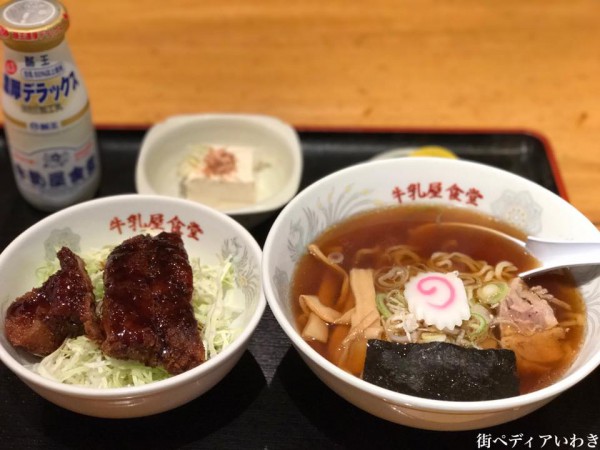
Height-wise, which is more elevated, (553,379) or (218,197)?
(553,379)

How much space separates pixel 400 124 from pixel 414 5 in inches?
31.4

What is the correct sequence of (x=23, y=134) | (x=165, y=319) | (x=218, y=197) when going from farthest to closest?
(x=218, y=197), (x=23, y=134), (x=165, y=319)

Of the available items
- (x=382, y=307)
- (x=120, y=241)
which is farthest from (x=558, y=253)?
(x=120, y=241)

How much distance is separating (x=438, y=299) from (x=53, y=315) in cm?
78

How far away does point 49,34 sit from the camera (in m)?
1.53

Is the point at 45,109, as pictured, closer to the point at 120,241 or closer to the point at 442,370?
the point at 120,241

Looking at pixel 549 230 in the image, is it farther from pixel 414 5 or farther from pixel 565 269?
pixel 414 5

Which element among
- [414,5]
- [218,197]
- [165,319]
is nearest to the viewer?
[165,319]

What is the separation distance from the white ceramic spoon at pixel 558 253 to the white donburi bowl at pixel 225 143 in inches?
25.9

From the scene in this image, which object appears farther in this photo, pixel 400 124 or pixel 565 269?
pixel 400 124

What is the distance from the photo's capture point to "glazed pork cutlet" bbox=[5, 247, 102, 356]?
1.30 metres

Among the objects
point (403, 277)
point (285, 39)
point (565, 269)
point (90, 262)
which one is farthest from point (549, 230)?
point (285, 39)

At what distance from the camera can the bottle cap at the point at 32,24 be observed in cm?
151

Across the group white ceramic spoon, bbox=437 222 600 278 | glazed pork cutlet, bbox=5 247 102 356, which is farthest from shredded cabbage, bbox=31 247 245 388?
white ceramic spoon, bbox=437 222 600 278
